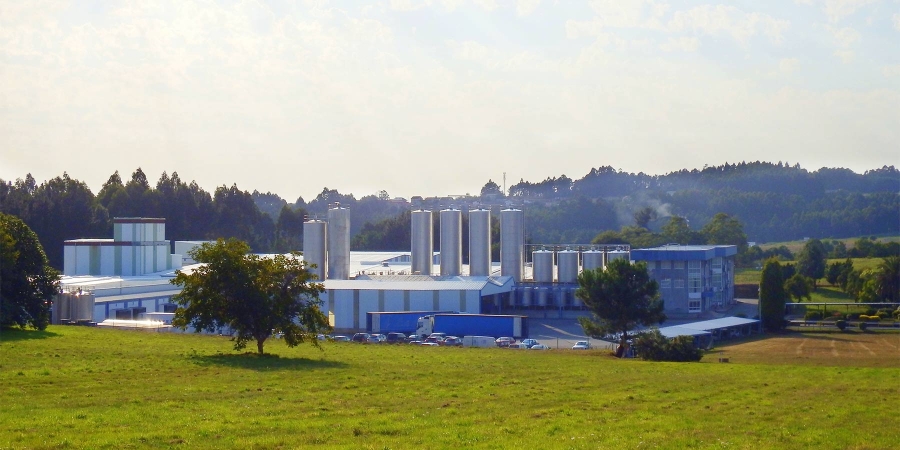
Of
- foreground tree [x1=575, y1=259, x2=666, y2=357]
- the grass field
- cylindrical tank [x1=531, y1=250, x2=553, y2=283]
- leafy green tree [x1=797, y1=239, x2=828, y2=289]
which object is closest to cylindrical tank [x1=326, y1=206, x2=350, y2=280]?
cylindrical tank [x1=531, y1=250, x2=553, y2=283]

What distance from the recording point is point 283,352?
1318 inches

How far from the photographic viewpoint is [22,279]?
3728cm

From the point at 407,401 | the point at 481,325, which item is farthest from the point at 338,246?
the point at 407,401

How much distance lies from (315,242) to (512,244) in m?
15.3

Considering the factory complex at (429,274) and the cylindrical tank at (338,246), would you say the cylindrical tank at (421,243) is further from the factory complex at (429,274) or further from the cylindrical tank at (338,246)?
the cylindrical tank at (338,246)

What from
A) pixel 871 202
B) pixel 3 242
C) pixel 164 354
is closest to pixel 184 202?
pixel 3 242

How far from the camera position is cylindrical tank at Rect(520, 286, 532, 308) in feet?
223

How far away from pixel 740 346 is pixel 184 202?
7696cm

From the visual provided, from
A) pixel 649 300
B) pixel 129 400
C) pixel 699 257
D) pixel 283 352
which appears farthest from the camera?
pixel 699 257

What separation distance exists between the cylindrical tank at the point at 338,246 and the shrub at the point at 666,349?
120 feet

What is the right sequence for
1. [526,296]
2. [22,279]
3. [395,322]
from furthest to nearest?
Answer: [526,296]
[395,322]
[22,279]

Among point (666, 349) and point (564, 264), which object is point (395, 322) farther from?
point (666, 349)

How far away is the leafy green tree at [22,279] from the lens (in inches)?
1423

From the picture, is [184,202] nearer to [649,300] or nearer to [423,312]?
[423,312]
